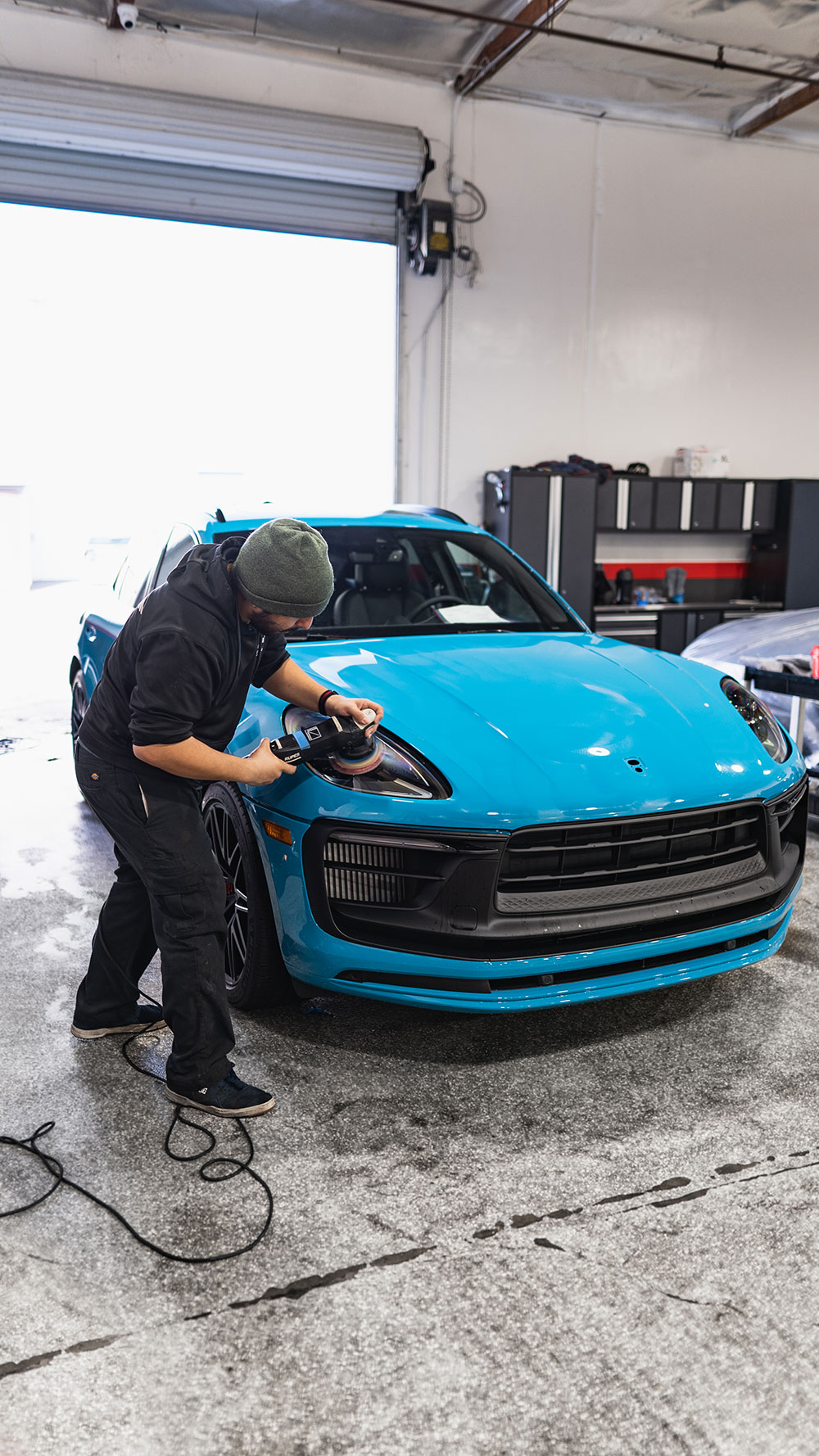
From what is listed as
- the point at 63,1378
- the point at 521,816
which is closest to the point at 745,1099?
the point at 521,816

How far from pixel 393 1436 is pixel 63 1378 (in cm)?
50

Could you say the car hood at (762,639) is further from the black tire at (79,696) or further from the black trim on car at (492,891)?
the black tire at (79,696)

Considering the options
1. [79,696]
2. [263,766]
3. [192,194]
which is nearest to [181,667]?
[263,766]

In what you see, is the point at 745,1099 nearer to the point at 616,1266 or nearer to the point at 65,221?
the point at 616,1266

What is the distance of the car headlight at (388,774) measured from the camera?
221cm

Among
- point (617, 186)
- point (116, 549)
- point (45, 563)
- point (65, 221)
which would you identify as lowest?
point (45, 563)

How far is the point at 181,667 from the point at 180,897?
51 cm

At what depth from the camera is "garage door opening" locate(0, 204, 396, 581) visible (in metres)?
8.15

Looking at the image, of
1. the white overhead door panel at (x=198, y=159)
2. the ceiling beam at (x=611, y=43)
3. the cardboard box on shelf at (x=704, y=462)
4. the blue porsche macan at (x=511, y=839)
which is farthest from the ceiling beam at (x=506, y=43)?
the blue porsche macan at (x=511, y=839)

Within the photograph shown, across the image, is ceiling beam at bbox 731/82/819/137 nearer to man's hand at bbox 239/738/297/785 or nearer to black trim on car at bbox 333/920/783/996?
black trim on car at bbox 333/920/783/996

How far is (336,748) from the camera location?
7.30 feet

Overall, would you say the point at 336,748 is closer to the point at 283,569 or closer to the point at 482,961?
the point at 283,569

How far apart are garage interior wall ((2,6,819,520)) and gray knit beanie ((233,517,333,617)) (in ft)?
21.5

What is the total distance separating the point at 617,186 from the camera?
28.5 feet
